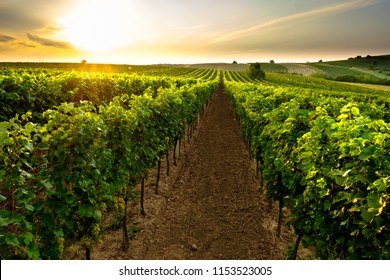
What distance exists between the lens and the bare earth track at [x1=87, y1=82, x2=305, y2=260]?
747 centimetres

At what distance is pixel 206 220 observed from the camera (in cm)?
902

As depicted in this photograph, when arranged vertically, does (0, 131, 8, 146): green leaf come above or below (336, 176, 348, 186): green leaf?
above

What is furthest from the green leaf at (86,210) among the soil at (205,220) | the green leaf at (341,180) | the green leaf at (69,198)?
the green leaf at (341,180)

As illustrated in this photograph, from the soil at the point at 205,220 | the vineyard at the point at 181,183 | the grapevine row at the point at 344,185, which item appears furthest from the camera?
the soil at the point at 205,220

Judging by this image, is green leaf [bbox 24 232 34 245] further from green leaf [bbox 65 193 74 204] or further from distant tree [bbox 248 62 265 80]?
distant tree [bbox 248 62 265 80]

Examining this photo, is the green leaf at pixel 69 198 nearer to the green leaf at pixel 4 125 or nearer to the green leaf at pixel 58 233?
the green leaf at pixel 58 233

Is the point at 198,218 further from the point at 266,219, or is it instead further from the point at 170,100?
the point at 170,100

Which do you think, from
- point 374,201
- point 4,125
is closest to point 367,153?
point 374,201

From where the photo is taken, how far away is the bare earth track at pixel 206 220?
7.47m

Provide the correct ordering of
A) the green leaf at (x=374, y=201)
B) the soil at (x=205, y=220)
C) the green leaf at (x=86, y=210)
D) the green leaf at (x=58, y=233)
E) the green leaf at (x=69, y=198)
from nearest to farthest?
1. the green leaf at (x=374, y=201)
2. the green leaf at (x=58, y=233)
3. the green leaf at (x=69, y=198)
4. the green leaf at (x=86, y=210)
5. the soil at (x=205, y=220)

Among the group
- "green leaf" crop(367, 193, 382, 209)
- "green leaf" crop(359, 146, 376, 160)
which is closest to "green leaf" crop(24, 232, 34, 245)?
"green leaf" crop(367, 193, 382, 209)

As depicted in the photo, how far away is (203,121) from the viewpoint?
2680cm

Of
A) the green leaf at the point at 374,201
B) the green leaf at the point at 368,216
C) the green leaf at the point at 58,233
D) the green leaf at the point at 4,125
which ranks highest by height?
the green leaf at the point at 4,125

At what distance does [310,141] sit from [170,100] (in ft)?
21.8
